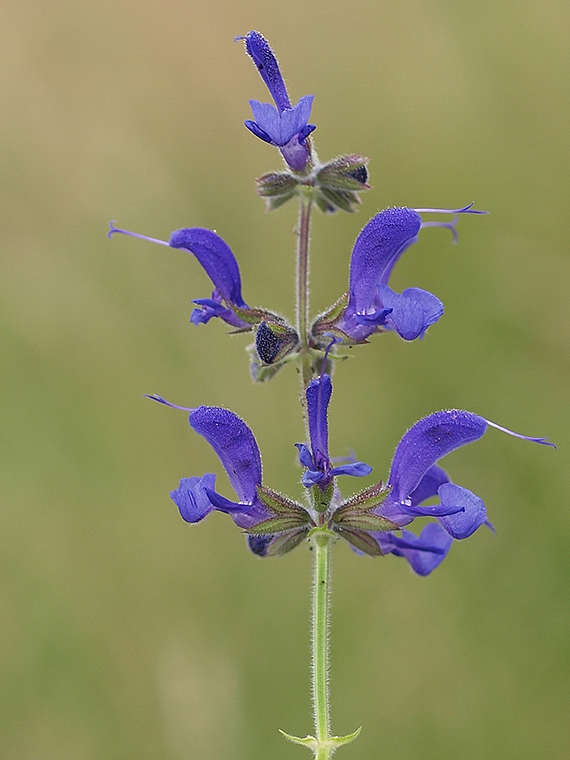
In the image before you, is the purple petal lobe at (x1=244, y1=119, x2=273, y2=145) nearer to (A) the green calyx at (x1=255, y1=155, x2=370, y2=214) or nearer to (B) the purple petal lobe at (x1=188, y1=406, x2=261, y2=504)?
(A) the green calyx at (x1=255, y1=155, x2=370, y2=214)

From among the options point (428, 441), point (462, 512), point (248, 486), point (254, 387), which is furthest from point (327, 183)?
point (254, 387)

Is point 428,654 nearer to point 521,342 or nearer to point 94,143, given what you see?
point 521,342

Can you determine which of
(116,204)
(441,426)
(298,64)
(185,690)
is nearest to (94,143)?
(116,204)

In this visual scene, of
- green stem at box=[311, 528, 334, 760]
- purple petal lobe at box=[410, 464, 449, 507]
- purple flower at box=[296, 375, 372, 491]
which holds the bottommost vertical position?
green stem at box=[311, 528, 334, 760]

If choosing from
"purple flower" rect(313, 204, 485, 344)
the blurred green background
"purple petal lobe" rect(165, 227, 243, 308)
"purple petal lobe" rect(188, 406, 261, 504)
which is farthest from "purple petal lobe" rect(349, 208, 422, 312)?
the blurred green background

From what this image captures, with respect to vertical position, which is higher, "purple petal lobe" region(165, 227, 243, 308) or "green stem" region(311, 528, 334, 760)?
"purple petal lobe" region(165, 227, 243, 308)

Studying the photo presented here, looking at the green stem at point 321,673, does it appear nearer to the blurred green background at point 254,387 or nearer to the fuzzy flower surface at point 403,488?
the fuzzy flower surface at point 403,488

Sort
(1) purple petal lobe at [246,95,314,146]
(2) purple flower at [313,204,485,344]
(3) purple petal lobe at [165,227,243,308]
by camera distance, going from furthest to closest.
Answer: (3) purple petal lobe at [165,227,243,308]
(2) purple flower at [313,204,485,344]
(1) purple petal lobe at [246,95,314,146]

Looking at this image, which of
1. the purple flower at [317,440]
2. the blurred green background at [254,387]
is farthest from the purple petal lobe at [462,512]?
the blurred green background at [254,387]
